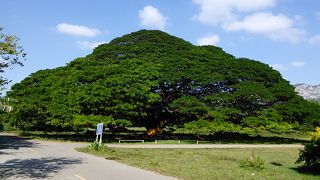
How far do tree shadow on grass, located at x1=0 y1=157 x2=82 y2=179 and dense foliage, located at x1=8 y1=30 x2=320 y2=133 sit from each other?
1918 centimetres

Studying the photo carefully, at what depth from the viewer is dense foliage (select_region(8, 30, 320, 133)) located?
4438 centimetres

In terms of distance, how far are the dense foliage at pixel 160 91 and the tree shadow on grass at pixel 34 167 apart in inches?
755

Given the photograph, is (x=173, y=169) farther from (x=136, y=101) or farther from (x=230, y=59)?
(x=230, y=59)

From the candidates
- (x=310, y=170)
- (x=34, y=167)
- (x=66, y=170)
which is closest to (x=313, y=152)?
(x=310, y=170)

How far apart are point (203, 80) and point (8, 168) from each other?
111 feet

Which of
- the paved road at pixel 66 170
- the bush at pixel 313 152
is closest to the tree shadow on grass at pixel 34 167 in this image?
the paved road at pixel 66 170

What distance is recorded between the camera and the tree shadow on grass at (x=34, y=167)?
17125 mm

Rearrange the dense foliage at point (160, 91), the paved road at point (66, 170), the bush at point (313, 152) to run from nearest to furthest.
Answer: the paved road at point (66, 170) → the bush at point (313, 152) → the dense foliage at point (160, 91)

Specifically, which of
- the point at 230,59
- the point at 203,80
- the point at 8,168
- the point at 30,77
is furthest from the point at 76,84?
the point at 8,168

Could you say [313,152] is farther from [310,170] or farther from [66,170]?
[66,170]

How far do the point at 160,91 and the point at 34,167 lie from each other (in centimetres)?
3367

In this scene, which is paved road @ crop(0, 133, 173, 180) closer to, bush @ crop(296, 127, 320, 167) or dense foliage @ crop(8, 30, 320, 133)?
bush @ crop(296, 127, 320, 167)

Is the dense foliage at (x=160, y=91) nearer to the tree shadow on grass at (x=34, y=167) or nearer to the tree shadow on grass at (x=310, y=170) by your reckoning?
the tree shadow on grass at (x=34, y=167)

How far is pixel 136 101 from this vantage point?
44.9 meters
